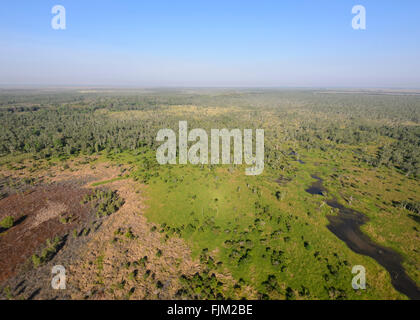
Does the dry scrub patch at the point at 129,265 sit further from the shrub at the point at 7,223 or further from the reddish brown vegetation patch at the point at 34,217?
the shrub at the point at 7,223

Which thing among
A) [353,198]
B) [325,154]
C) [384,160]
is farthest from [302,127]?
[353,198]

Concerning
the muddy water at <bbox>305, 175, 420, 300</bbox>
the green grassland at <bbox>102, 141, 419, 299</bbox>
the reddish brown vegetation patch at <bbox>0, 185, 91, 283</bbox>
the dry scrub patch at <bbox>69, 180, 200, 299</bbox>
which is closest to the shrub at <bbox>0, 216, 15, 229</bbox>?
the reddish brown vegetation patch at <bbox>0, 185, 91, 283</bbox>

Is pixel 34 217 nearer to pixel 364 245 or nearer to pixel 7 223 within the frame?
pixel 7 223

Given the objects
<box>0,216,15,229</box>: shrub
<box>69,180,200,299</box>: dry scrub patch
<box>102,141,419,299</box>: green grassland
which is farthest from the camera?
<box>0,216,15,229</box>: shrub

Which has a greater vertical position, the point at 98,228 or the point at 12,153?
the point at 12,153

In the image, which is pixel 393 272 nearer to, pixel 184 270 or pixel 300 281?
pixel 300 281

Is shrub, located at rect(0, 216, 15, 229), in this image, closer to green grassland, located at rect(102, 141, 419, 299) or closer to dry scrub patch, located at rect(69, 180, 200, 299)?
dry scrub patch, located at rect(69, 180, 200, 299)
